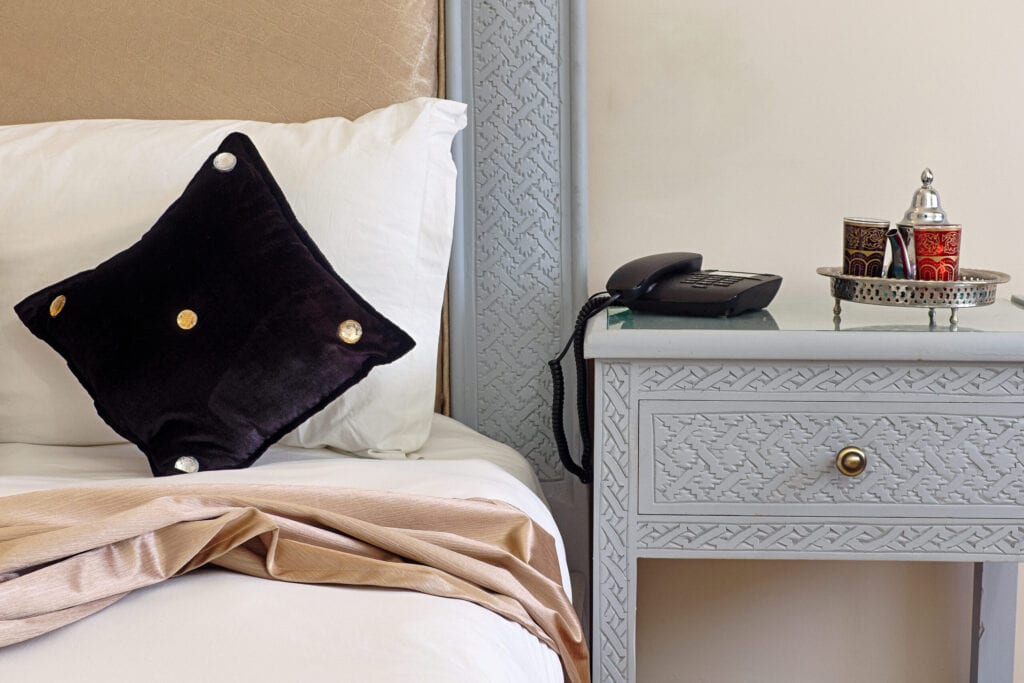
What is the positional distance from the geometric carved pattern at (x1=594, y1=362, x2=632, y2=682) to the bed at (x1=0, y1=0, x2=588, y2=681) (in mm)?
105

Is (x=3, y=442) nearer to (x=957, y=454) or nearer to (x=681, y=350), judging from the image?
(x=681, y=350)

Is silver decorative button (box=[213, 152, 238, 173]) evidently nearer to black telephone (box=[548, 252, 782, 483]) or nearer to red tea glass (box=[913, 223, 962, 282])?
black telephone (box=[548, 252, 782, 483])

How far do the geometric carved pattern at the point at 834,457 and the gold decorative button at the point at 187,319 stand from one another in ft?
1.77

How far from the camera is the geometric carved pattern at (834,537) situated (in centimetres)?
125

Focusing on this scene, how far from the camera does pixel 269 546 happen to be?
32.6 inches

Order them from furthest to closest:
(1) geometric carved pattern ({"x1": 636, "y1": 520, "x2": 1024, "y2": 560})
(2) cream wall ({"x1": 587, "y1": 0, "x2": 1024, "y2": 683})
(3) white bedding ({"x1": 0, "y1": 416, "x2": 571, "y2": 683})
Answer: (2) cream wall ({"x1": 587, "y1": 0, "x2": 1024, "y2": 683}) < (1) geometric carved pattern ({"x1": 636, "y1": 520, "x2": 1024, "y2": 560}) < (3) white bedding ({"x1": 0, "y1": 416, "x2": 571, "y2": 683})

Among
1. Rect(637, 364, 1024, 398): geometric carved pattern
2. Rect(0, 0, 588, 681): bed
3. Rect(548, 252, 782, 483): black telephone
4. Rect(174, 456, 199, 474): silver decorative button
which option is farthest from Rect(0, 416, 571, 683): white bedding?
Rect(548, 252, 782, 483): black telephone

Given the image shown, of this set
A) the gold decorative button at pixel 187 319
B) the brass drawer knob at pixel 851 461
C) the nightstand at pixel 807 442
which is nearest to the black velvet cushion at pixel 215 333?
the gold decorative button at pixel 187 319

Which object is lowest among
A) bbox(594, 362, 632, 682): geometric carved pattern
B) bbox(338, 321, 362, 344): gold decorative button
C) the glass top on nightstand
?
bbox(594, 362, 632, 682): geometric carved pattern

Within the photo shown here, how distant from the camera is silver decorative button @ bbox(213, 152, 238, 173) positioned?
1.23 metres

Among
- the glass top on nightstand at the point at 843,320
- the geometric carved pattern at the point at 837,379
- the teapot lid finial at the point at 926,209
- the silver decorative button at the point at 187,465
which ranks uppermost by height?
the teapot lid finial at the point at 926,209

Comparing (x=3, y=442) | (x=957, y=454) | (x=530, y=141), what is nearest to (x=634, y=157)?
(x=530, y=141)

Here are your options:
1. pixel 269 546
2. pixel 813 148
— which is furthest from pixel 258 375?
pixel 813 148

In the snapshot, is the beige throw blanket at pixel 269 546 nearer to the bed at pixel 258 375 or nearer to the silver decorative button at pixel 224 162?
the bed at pixel 258 375
